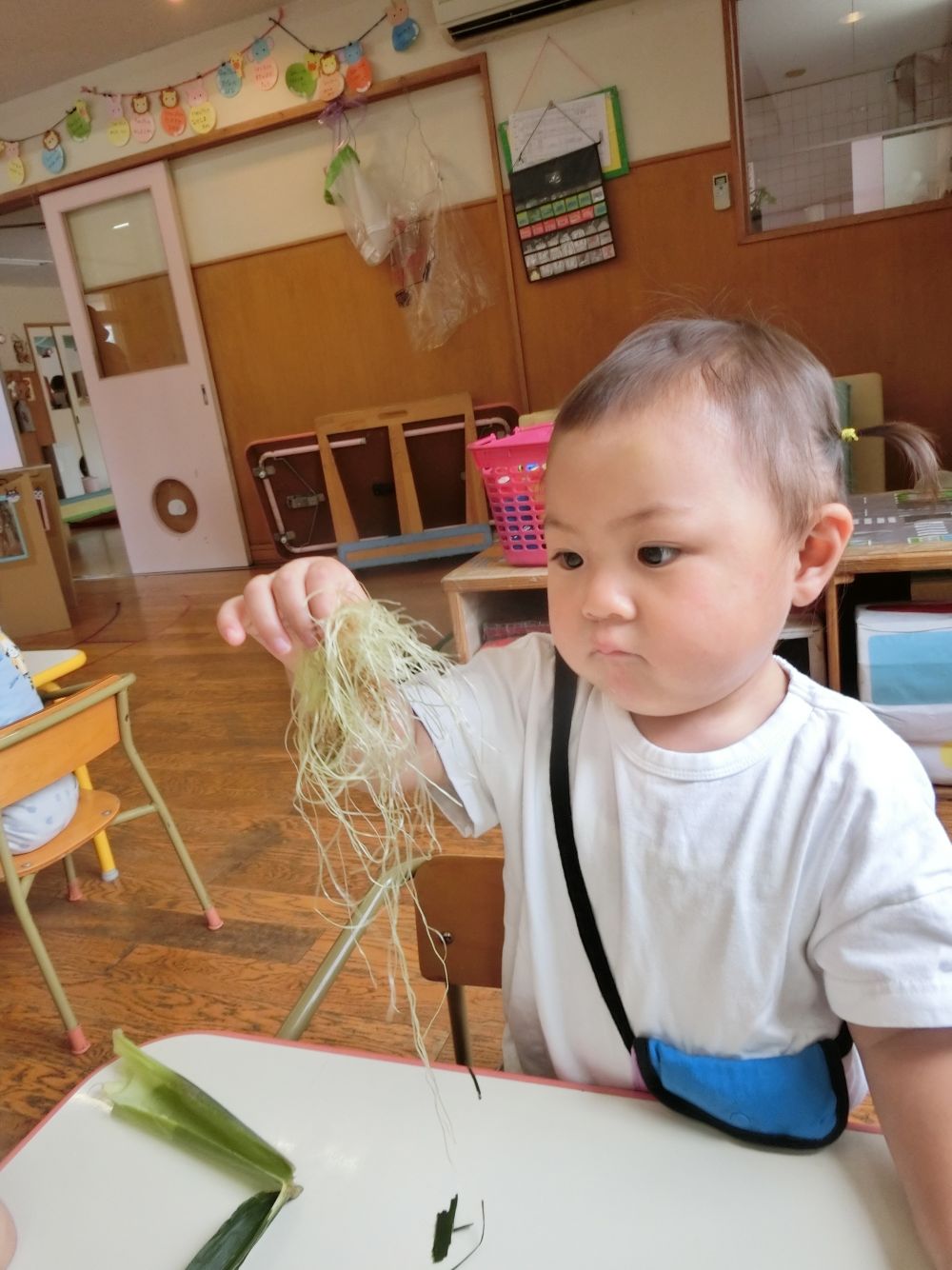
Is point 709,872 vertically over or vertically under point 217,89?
under

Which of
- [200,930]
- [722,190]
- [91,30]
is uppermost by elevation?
[91,30]

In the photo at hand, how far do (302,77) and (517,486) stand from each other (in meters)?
3.74

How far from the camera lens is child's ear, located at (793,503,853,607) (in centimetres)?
70

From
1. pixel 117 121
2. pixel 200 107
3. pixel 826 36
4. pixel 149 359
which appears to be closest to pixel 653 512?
pixel 826 36

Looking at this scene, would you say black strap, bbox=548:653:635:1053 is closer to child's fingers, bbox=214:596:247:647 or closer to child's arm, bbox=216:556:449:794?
child's arm, bbox=216:556:449:794

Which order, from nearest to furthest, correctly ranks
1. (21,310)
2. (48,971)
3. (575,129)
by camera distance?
1. (48,971)
2. (575,129)
3. (21,310)

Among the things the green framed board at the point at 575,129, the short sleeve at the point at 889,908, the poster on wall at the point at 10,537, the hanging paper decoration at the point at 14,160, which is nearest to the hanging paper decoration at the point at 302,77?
the green framed board at the point at 575,129

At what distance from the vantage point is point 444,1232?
56 centimetres

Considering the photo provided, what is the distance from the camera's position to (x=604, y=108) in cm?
422

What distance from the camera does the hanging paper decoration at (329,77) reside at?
469 centimetres

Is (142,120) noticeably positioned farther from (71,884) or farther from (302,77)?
(71,884)

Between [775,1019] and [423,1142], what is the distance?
30 cm

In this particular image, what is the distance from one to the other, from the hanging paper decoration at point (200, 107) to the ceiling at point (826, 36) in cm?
298

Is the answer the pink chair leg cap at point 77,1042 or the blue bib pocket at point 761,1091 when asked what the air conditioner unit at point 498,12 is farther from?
the blue bib pocket at point 761,1091
